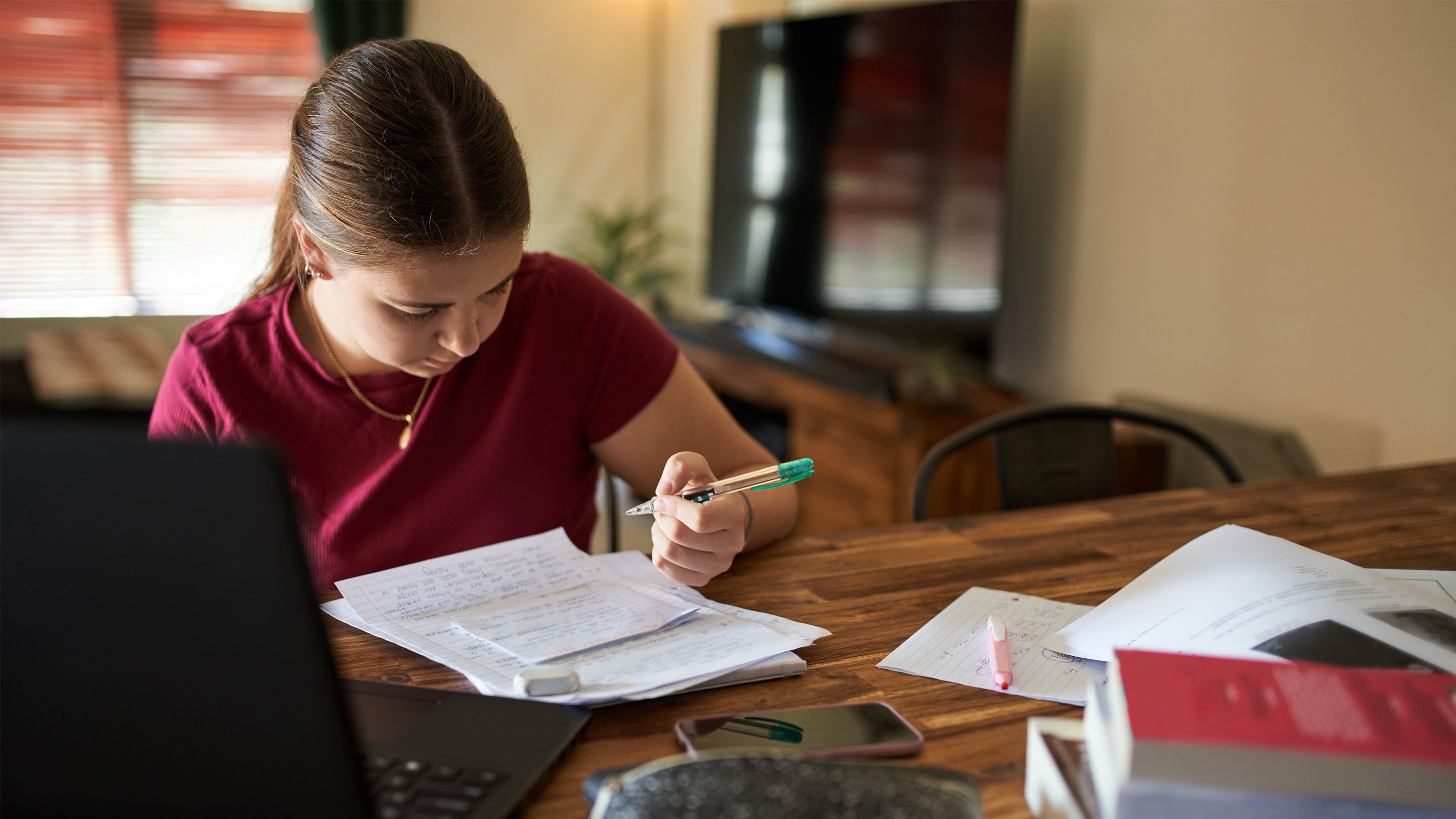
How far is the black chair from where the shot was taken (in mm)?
1463

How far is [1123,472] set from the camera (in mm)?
2285

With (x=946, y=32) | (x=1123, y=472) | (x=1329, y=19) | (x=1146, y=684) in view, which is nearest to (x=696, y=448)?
(x=1146, y=684)

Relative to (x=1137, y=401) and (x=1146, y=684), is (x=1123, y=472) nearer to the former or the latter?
(x=1137, y=401)

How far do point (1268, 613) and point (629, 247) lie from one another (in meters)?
3.85

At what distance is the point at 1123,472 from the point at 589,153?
9.51ft

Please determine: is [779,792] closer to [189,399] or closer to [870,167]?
[189,399]

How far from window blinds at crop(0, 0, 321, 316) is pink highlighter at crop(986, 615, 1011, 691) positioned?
338cm

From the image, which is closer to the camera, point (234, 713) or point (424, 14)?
point (234, 713)

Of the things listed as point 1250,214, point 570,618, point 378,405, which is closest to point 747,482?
point 570,618

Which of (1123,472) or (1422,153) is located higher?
(1422,153)

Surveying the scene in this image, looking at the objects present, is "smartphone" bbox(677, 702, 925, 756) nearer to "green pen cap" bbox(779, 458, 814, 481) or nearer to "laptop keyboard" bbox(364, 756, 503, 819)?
"laptop keyboard" bbox(364, 756, 503, 819)

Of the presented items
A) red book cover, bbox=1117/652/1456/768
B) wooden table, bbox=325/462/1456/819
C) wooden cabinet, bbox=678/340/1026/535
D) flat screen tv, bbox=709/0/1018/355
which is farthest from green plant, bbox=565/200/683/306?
red book cover, bbox=1117/652/1456/768

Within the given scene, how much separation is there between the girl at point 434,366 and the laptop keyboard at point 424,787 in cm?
33

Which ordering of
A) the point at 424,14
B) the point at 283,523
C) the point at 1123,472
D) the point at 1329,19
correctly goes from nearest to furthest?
the point at 283,523, the point at 1329,19, the point at 1123,472, the point at 424,14
